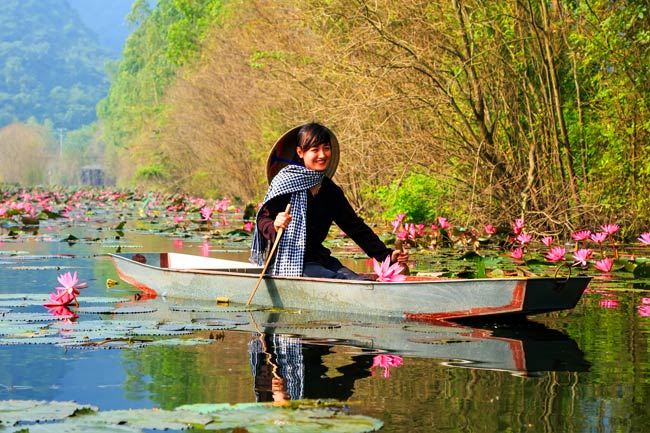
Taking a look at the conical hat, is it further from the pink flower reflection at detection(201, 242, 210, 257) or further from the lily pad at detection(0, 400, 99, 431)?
the pink flower reflection at detection(201, 242, 210, 257)

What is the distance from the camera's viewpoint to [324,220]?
8055 mm

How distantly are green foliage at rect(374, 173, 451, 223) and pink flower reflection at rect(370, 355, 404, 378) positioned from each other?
9.78 m

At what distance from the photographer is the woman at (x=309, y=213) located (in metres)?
7.84

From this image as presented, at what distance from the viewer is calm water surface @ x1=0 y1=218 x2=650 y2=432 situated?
14.0 ft

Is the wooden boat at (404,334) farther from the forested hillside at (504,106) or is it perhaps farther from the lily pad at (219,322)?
the forested hillside at (504,106)

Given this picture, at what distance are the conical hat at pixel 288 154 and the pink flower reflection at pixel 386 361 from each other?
8.49 ft

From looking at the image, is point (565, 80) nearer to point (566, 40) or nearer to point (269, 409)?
point (566, 40)

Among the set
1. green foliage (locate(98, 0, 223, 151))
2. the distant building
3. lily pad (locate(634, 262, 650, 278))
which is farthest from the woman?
the distant building

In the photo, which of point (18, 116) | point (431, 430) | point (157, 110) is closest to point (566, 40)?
point (431, 430)

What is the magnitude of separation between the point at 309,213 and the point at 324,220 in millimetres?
153

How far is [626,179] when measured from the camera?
13766mm

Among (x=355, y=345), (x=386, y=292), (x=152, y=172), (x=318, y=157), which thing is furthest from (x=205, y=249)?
(x=152, y=172)

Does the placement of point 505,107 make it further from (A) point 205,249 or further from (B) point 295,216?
(B) point 295,216

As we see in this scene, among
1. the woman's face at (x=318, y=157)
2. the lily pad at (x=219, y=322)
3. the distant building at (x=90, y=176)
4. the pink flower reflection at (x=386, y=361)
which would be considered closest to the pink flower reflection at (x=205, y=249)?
the woman's face at (x=318, y=157)
